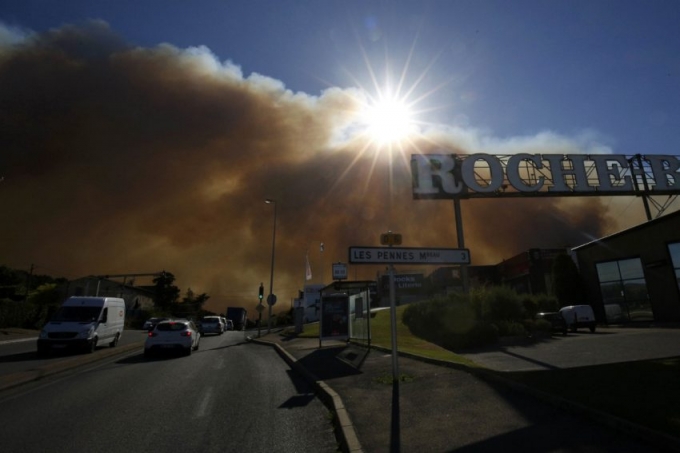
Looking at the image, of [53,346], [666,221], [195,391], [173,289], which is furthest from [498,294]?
[173,289]

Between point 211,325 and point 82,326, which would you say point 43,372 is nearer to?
point 82,326

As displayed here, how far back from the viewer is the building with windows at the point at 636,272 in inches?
898

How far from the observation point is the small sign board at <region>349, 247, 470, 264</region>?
27.1 feet

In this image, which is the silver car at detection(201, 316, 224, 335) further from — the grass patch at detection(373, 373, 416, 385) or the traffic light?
the traffic light

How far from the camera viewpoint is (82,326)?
15.8m

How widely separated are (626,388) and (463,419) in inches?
107

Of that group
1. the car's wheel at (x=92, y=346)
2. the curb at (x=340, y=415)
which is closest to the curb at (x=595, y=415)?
the curb at (x=340, y=415)

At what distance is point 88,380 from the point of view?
998 centimetres

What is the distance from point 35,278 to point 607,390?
118989 mm

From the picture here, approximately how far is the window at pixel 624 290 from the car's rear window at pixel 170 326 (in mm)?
28947

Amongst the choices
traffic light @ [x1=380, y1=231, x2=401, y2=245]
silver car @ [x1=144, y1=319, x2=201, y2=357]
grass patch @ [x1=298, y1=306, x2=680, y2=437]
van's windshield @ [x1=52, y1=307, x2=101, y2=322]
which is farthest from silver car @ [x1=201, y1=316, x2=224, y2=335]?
grass patch @ [x1=298, y1=306, x2=680, y2=437]

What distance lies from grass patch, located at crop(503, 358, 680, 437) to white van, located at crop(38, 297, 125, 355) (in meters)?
16.7

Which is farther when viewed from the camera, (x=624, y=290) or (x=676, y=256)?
(x=624, y=290)

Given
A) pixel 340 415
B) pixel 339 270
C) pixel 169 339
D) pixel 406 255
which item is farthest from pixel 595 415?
pixel 339 270
